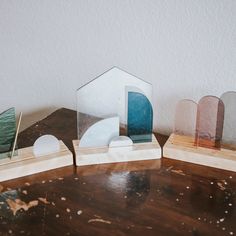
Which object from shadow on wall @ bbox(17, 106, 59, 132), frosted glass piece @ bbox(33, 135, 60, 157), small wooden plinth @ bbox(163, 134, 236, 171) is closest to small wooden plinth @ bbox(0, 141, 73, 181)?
frosted glass piece @ bbox(33, 135, 60, 157)

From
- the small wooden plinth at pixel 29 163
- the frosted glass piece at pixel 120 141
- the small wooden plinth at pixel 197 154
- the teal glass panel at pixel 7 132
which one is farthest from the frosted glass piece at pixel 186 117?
the teal glass panel at pixel 7 132

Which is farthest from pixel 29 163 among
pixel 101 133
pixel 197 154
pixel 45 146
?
pixel 197 154

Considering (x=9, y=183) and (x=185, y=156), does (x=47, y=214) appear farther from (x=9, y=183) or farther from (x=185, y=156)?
(x=185, y=156)

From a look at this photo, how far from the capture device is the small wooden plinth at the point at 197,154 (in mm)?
765

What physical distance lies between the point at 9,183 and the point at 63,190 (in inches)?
4.8

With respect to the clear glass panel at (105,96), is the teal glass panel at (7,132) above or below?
below

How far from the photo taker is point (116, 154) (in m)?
0.80

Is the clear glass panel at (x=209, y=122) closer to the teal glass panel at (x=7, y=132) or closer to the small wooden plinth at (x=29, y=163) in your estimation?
the small wooden plinth at (x=29, y=163)

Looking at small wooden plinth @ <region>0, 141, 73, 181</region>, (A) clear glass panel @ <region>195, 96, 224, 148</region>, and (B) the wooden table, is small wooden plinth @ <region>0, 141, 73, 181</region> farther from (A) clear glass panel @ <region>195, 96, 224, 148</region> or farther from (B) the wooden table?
(A) clear glass panel @ <region>195, 96, 224, 148</region>

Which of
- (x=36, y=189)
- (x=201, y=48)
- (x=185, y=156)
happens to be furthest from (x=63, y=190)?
(x=201, y=48)

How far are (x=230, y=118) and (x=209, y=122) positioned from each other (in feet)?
0.15

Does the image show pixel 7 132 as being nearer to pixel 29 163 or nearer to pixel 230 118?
pixel 29 163

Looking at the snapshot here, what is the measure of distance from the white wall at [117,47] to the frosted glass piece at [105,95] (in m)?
0.14

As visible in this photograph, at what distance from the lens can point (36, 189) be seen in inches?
27.8
